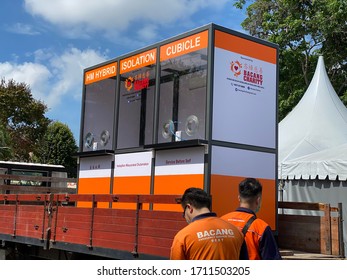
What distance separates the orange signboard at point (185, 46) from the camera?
6.59 meters

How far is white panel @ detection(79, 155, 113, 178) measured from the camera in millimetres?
8102

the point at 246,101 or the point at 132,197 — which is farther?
the point at 246,101

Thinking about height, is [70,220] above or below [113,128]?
below

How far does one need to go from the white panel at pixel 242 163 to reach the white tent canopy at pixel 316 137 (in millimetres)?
4959

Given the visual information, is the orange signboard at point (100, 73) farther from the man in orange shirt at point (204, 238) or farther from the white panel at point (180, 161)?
the man in orange shirt at point (204, 238)

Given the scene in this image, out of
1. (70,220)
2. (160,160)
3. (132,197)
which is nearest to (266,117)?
(160,160)

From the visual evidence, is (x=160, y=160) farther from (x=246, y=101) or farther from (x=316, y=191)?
(x=316, y=191)

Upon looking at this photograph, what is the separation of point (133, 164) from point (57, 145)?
3015cm

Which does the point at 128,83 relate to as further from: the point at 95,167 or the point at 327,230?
the point at 327,230

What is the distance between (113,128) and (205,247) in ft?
17.8

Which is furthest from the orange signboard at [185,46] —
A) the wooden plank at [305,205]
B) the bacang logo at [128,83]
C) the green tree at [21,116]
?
the green tree at [21,116]

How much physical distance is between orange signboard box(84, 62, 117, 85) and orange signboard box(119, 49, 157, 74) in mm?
255

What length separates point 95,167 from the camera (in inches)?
329

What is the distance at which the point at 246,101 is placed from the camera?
6867 millimetres
